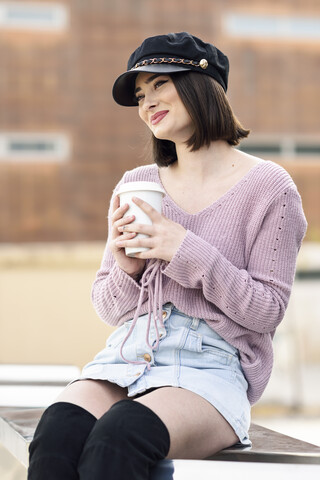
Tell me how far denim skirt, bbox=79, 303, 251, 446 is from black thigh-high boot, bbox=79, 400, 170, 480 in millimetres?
167

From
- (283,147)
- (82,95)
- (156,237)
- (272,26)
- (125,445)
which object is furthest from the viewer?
(283,147)

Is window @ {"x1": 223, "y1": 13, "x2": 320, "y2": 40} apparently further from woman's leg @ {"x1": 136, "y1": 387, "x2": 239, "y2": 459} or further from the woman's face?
woman's leg @ {"x1": 136, "y1": 387, "x2": 239, "y2": 459}

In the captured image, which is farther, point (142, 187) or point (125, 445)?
point (142, 187)

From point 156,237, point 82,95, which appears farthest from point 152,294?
point 82,95

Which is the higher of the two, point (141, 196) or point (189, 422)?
point (141, 196)

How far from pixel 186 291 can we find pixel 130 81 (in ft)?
1.81

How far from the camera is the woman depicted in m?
1.33

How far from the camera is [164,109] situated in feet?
5.49

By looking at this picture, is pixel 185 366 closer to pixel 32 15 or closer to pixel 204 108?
pixel 204 108

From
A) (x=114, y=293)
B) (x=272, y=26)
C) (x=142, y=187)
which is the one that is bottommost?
(x=114, y=293)

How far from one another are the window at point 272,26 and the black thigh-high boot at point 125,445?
17.3 metres

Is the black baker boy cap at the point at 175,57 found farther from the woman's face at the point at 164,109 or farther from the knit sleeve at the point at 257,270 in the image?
the knit sleeve at the point at 257,270

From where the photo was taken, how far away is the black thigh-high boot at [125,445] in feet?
3.93

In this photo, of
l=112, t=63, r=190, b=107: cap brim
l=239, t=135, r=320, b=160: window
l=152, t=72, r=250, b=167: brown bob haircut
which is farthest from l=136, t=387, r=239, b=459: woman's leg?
l=239, t=135, r=320, b=160: window
